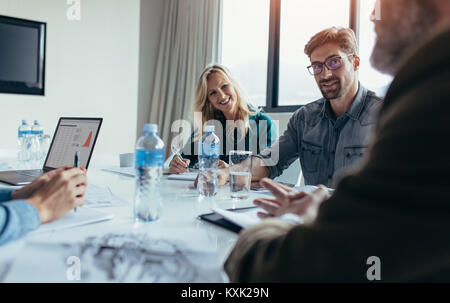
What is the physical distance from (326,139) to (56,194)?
1395 mm

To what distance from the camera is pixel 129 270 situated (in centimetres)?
56

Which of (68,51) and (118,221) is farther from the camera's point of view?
(68,51)

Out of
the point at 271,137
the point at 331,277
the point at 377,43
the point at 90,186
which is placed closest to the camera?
the point at 331,277

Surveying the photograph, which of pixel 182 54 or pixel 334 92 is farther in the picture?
pixel 182 54

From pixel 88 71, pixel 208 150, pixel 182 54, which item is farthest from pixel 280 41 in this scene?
pixel 208 150

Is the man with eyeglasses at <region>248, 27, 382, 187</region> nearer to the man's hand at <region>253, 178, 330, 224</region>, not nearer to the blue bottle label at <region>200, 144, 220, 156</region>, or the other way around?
the blue bottle label at <region>200, 144, 220, 156</region>

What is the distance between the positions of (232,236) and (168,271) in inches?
9.0

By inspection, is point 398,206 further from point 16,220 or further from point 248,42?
point 248,42

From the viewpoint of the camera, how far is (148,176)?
0.89 meters

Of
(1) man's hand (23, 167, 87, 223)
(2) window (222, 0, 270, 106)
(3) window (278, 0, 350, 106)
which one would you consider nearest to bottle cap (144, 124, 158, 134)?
(1) man's hand (23, 167, 87, 223)

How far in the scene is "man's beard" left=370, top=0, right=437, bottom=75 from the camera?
1.65 ft

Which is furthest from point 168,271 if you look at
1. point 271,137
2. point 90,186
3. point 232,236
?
point 271,137

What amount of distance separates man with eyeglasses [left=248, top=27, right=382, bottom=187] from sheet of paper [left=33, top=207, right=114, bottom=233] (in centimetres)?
90
